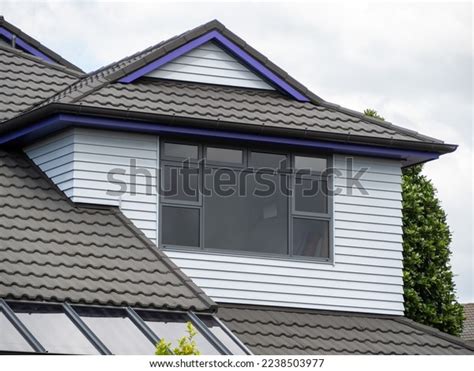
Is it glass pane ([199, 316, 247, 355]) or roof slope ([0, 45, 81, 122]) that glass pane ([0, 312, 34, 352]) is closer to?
glass pane ([199, 316, 247, 355])

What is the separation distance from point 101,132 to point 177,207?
5.93ft

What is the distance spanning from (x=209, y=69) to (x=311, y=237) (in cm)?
360

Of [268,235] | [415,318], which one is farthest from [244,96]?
[415,318]

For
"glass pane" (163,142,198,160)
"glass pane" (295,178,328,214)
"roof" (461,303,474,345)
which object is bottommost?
"roof" (461,303,474,345)

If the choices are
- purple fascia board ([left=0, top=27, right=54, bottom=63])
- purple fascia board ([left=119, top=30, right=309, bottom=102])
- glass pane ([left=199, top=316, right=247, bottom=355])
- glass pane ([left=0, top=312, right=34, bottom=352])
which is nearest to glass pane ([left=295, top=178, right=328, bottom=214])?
purple fascia board ([left=119, top=30, right=309, bottom=102])

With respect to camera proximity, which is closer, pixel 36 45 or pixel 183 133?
pixel 183 133

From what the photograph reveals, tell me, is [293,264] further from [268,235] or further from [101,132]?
[101,132]

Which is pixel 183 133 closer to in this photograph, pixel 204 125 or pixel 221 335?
pixel 204 125

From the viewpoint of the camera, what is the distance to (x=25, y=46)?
26.6 meters

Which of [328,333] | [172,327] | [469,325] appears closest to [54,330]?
[172,327]

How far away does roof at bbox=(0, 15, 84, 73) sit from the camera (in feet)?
85.7

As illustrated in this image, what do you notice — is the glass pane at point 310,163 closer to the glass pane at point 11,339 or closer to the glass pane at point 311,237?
the glass pane at point 311,237

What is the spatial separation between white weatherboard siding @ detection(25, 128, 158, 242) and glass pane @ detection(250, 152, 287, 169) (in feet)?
5.86

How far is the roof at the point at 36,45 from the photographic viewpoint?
2612 centimetres
